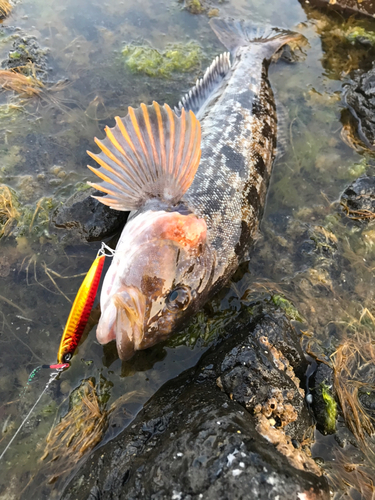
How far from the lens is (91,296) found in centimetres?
338

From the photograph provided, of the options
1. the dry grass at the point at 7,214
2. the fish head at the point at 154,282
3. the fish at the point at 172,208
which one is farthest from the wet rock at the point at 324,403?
the dry grass at the point at 7,214

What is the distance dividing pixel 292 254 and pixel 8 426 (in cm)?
373

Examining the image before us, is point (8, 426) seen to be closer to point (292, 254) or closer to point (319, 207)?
point (292, 254)

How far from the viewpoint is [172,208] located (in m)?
3.45

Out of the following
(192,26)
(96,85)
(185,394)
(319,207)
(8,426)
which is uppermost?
(192,26)

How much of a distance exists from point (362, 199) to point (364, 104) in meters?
1.87

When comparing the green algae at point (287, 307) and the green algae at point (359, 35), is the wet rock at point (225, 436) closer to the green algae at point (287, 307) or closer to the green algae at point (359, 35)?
the green algae at point (287, 307)

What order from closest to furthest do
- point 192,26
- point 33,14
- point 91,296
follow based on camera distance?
1. point 91,296
2. point 33,14
3. point 192,26

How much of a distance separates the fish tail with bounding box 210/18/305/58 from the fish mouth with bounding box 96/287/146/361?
196 inches

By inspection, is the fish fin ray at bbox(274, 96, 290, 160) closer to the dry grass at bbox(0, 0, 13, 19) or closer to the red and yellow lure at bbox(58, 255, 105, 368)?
the red and yellow lure at bbox(58, 255, 105, 368)

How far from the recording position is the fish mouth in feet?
9.70

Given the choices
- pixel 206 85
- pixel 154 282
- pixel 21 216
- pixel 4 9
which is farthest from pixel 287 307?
pixel 4 9

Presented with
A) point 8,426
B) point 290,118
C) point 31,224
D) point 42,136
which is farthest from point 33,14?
point 8,426

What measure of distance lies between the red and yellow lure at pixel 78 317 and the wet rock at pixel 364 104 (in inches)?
182
